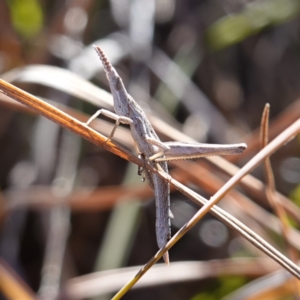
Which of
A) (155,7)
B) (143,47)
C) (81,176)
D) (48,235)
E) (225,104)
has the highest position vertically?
(155,7)

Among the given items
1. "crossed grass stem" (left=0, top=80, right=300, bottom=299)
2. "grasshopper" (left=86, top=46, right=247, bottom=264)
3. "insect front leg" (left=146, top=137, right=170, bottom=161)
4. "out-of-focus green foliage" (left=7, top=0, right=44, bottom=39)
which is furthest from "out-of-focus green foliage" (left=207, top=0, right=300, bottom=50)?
"crossed grass stem" (left=0, top=80, right=300, bottom=299)

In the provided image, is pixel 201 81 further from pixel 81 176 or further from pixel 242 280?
pixel 242 280

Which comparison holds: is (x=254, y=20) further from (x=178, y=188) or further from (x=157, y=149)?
(x=178, y=188)

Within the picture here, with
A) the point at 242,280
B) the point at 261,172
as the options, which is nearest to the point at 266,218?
the point at 242,280

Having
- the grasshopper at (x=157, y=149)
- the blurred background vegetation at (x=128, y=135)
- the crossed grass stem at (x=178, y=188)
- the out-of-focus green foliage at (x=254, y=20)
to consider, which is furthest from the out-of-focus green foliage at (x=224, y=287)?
the out-of-focus green foliage at (x=254, y=20)

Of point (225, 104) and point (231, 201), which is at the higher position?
point (225, 104)

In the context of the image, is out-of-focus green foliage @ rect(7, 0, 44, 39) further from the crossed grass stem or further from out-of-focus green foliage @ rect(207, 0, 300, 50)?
the crossed grass stem

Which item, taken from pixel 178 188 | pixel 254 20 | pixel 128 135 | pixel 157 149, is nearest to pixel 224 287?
pixel 128 135
